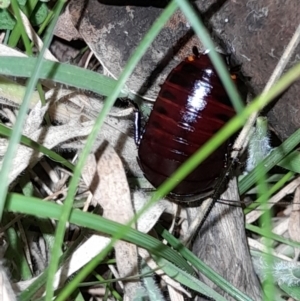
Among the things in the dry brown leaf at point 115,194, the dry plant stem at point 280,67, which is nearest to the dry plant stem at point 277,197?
the dry plant stem at point 280,67

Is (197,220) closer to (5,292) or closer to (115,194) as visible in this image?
(115,194)

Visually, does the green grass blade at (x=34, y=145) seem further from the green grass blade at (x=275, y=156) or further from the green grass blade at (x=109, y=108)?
the green grass blade at (x=275, y=156)

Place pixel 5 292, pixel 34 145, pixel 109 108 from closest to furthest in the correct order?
pixel 109 108, pixel 5 292, pixel 34 145

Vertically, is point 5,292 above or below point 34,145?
below

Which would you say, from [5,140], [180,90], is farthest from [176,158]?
[5,140]

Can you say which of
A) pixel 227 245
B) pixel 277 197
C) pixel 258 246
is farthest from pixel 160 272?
pixel 277 197

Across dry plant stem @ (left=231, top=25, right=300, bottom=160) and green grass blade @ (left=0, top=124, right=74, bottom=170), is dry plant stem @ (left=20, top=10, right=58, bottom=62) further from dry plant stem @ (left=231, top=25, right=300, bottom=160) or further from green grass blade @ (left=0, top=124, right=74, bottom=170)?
dry plant stem @ (left=231, top=25, right=300, bottom=160)

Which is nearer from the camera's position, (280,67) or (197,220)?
(280,67)
